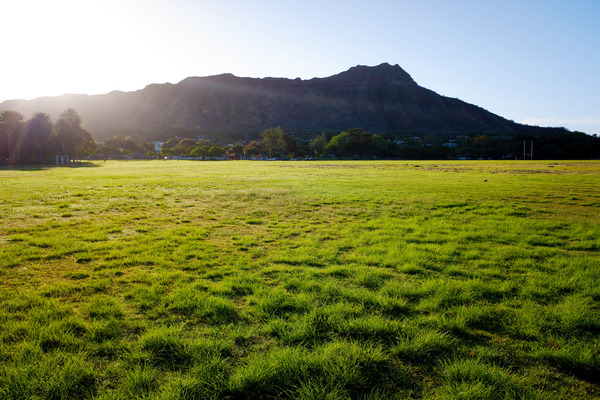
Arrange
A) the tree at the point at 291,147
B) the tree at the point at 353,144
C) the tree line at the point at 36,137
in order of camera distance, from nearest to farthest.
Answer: the tree line at the point at 36,137, the tree at the point at 353,144, the tree at the point at 291,147

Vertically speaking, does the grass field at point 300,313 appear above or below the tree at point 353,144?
below

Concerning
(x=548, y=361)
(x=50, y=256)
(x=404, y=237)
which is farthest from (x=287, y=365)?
(x=50, y=256)

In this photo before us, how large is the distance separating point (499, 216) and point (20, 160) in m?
103

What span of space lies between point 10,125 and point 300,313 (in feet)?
328

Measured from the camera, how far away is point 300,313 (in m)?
4.97

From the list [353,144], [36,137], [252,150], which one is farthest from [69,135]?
[353,144]

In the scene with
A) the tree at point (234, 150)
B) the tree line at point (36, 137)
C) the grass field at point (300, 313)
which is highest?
the tree at point (234, 150)

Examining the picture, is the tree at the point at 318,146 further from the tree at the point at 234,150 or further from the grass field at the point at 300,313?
the grass field at the point at 300,313

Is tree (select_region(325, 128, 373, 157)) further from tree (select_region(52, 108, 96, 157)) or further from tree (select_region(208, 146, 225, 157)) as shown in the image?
tree (select_region(52, 108, 96, 157))

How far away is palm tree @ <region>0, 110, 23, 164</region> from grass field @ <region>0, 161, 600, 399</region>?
88.5m

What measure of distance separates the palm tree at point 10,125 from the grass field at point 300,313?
8845 cm

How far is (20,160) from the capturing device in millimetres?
77438

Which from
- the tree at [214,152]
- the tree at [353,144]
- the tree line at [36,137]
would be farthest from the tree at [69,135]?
the tree at [353,144]

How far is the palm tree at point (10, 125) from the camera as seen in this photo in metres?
72.6
